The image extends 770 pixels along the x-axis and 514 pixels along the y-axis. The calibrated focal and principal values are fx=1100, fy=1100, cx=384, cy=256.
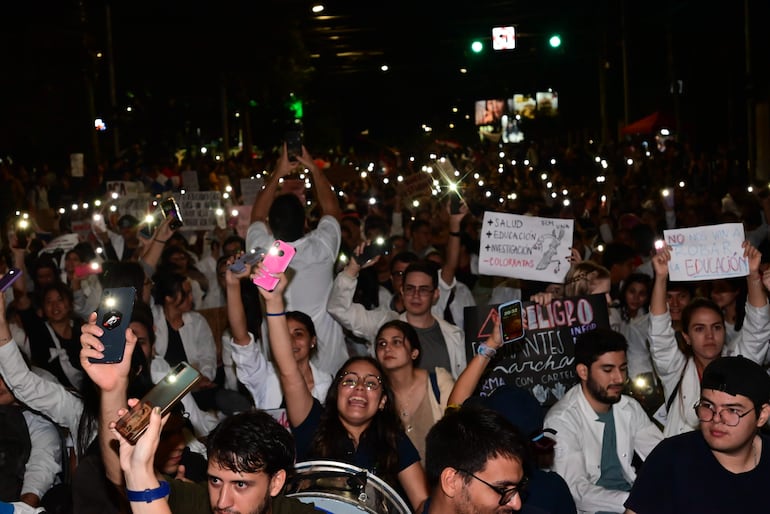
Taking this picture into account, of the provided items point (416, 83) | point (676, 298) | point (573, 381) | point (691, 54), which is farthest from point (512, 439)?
point (416, 83)

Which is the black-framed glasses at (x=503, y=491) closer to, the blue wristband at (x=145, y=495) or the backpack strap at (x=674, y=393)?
the blue wristband at (x=145, y=495)

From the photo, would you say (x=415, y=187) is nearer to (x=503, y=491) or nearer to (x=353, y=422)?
(x=353, y=422)

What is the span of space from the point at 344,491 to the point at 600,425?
236cm

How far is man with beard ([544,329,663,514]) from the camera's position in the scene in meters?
6.17

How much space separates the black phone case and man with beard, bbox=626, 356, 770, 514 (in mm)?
2414

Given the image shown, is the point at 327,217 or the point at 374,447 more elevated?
the point at 327,217

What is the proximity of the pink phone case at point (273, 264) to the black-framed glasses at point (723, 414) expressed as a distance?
207 cm

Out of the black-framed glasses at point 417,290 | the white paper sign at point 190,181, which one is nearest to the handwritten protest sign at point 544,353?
the black-framed glasses at point 417,290

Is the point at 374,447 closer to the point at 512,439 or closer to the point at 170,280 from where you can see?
the point at 512,439

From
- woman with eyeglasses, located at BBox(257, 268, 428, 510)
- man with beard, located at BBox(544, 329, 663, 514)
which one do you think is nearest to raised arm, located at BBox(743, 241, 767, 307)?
man with beard, located at BBox(544, 329, 663, 514)

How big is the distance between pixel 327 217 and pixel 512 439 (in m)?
4.38

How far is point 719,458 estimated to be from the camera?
4930 millimetres

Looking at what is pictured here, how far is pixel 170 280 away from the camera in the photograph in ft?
29.7

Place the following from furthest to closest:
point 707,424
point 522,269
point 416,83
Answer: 1. point 416,83
2. point 522,269
3. point 707,424
